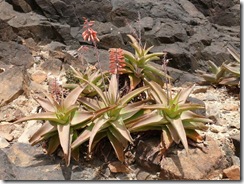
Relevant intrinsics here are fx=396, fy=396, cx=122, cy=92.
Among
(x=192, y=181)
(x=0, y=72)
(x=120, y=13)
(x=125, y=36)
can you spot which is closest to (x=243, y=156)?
(x=192, y=181)

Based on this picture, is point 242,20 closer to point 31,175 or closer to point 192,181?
point 192,181

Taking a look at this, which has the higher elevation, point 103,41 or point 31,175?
point 103,41

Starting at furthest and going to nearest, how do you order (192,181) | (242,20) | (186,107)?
(242,20), (186,107), (192,181)

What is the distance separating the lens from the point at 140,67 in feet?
10.8

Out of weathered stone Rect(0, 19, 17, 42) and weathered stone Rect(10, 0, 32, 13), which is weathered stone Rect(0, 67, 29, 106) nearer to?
weathered stone Rect(0, 19, 17, 42)

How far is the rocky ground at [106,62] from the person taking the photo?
8.38 ft

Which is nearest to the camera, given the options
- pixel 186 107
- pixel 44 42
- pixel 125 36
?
pixel 186 107

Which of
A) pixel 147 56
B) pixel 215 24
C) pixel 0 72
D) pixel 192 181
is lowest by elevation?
pixel 192 181

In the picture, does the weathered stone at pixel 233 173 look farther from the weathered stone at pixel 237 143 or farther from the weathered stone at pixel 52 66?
the weathered stone at pixel 52 66

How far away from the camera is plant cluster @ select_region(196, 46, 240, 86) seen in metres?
2.51

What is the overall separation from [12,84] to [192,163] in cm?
193

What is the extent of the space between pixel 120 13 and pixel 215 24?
3.52 feet

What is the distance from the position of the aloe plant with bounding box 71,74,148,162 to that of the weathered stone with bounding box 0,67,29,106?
105 centimetres

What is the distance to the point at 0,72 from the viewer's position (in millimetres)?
3998
